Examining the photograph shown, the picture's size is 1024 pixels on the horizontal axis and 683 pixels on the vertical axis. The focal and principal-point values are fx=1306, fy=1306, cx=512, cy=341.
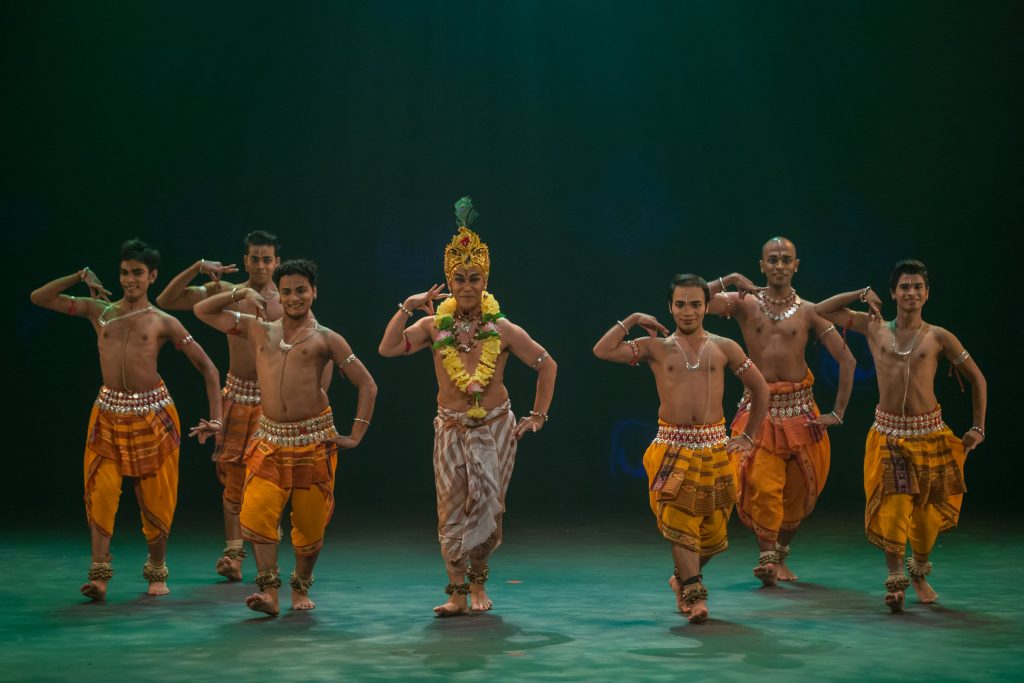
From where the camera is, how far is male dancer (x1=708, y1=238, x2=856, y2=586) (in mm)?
6242

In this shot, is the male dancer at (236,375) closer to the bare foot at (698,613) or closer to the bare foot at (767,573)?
the bare foot at (698,613)

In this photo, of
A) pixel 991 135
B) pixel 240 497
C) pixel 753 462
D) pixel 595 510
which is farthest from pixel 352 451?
pixel 991 135

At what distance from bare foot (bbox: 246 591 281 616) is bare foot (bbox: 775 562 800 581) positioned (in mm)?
2409

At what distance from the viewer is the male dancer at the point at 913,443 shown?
561 cm

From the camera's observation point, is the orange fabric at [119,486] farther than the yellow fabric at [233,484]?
No

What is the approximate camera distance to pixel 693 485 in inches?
211

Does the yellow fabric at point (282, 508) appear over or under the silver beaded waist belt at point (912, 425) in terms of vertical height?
under

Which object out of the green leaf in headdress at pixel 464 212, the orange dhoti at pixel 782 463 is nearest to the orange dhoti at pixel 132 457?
the green leaf in headdress at pixel 464 212

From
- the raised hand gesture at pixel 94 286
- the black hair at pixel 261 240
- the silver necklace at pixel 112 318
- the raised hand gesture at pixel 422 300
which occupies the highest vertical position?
the black hair at pixel 261 240

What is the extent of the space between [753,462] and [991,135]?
12.0 ft

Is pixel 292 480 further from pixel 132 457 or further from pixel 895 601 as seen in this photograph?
pixel 895 601

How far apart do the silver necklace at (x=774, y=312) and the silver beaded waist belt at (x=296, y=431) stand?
7.27ft

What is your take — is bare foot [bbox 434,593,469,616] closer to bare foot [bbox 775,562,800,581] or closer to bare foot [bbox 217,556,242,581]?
bare foot [bbox 217,556,242,581]

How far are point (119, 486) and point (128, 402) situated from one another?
39 cm
